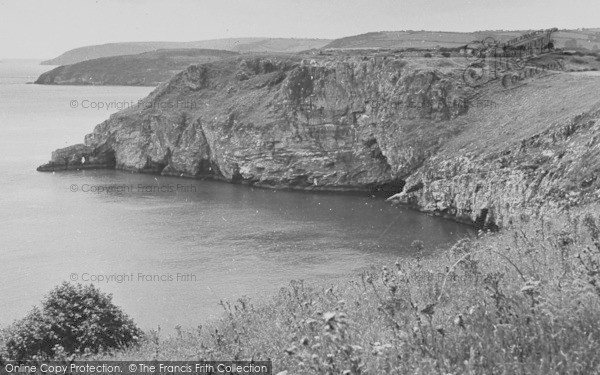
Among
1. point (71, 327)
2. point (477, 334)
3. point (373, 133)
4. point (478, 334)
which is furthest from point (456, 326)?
point (373, 133)

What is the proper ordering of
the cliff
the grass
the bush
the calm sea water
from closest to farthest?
the grass
the bush
the calm sea water
the cliff

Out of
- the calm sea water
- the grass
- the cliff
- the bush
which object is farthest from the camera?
the cliff

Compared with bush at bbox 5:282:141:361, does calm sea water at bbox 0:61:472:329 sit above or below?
below

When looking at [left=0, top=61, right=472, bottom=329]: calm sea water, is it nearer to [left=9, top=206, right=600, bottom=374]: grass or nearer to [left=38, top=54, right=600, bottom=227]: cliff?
[left=38, top=54, right=600, bottom=227]: cliff

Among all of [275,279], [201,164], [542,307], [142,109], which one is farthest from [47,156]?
[542,307]

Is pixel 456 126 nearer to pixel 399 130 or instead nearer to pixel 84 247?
pixel 399 130

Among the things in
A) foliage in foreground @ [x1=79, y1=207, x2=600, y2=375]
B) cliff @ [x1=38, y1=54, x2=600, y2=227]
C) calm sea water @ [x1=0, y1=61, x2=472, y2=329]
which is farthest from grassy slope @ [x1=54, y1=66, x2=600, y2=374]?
cliff @ [x1=38, y1=54, x2=600, y2=227]

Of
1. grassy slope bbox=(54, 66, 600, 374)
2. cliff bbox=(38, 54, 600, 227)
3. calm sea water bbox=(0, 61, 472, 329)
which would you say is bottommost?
calm sea water bbox=(0, 61, 472, 329)
